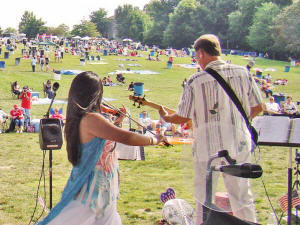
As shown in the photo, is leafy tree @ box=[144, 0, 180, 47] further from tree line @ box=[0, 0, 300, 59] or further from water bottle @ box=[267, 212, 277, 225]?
water bottle @ box=[267, 212, 277, 225]

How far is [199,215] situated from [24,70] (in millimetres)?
34885

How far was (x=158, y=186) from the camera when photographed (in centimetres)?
796

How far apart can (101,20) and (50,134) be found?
140 meters

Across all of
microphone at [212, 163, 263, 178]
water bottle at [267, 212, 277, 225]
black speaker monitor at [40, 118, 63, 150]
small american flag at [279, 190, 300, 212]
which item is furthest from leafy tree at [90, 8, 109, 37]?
microphone at [212, 163, 263, 178]

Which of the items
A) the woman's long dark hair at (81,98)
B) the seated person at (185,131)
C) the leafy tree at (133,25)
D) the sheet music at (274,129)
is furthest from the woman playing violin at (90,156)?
the leafy tree at (133,25)

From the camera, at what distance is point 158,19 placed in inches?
4446

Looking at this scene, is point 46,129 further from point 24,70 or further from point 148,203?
point 24,70

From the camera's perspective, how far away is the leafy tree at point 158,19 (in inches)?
4102

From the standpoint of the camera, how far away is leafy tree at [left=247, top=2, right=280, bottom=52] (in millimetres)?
74769

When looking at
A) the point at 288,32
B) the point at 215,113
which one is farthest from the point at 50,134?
the point at 288,32

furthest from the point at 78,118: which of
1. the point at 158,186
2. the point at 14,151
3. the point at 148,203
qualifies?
the point at 14,151

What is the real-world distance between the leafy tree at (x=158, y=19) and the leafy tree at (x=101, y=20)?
20.2m

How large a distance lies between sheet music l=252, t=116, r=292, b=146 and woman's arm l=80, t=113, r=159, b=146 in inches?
59.8

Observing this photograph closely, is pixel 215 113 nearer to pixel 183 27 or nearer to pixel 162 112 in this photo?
pixel 162 112
